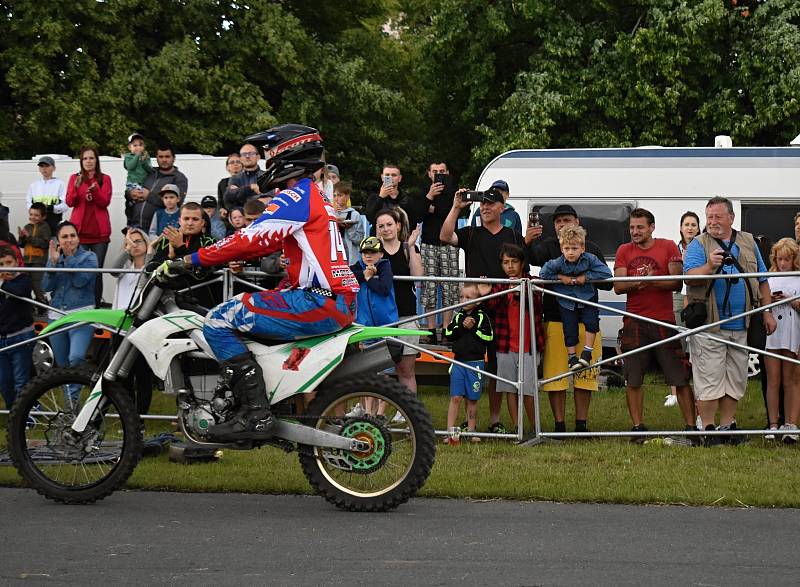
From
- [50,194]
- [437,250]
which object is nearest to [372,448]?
[437,250]

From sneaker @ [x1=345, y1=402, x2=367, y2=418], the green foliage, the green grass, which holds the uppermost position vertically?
the green foliage

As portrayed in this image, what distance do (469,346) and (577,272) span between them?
3.53 feet

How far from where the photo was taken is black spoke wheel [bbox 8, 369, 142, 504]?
27.8 feet

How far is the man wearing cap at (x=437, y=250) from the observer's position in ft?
39.9

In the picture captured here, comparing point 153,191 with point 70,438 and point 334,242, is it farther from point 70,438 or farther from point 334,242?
point 334,242

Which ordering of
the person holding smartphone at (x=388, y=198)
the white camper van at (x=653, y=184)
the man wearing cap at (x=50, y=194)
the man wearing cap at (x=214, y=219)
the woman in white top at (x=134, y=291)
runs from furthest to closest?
the man wearing cap at (x=50, y=194) < the white camper van at (x=653, y=184) < the man wearing cap at (x=214, y=219) < the person holding smartphone at (x=388, y=198) < the woman in white top at (x=134, y=291)

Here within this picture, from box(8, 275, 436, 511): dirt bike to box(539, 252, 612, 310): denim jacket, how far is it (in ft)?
10.4

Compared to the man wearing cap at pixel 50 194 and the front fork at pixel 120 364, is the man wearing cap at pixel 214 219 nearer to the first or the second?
the man wearing cap at pixel 50 194

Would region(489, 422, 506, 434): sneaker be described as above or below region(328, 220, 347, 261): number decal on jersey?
below

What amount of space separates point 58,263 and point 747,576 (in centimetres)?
802

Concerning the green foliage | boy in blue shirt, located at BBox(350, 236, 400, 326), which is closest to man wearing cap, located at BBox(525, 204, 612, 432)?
boy in blue shirt, located at BBox(350, 236, 400, 326)

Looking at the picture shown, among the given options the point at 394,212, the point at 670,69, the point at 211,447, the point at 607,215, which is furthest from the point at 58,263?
the point at 670,69

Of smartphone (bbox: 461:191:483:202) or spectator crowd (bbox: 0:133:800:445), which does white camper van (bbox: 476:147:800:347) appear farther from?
spectator crowd (bbox: 0:133:800:445)

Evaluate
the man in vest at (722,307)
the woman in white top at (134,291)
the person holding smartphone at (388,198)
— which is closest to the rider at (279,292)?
the woman in white top at (134,291)
